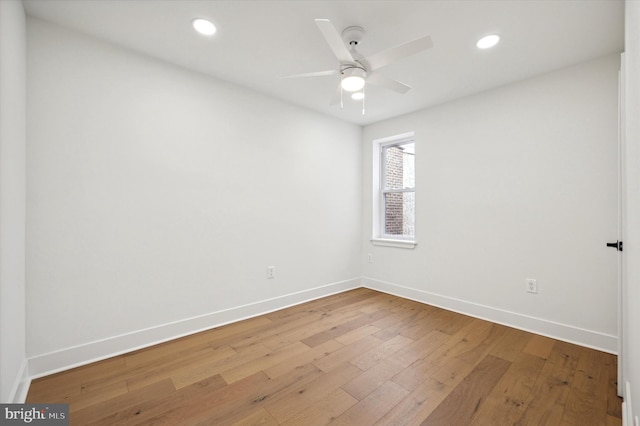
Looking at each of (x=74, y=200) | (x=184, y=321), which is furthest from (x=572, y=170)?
(x=74, y=200)

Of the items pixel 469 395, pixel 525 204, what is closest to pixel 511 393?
pixel 469 395

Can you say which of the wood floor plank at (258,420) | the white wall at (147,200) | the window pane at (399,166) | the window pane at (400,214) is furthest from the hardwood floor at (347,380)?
the window pane at (399,166)

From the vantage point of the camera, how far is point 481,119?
3082mm

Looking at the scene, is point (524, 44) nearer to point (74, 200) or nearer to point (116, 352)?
point (74, 200)

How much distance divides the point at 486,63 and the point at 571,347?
2.57m

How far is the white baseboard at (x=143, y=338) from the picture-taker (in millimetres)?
1989

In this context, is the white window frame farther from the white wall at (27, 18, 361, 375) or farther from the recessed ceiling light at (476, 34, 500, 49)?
the recessed ceiling light at (476, 34, 500, 49)

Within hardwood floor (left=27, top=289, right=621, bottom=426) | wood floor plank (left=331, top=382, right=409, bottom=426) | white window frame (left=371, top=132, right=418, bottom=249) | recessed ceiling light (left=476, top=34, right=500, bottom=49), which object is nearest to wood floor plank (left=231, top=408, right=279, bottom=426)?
hardwood floor (left=27, top=289, right=621, bottom=426)

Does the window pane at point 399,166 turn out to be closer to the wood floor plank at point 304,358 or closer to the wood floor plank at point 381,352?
the wood floor plank at point 381,352

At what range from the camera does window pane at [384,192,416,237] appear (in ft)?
12.9

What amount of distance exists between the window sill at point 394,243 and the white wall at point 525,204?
110 mm

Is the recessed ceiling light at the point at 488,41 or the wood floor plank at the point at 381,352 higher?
the recessed ceiling light at the point at 488,41

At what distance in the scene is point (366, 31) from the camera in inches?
81.4

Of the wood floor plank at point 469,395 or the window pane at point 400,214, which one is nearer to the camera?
the wood floor plank at point 469,395
